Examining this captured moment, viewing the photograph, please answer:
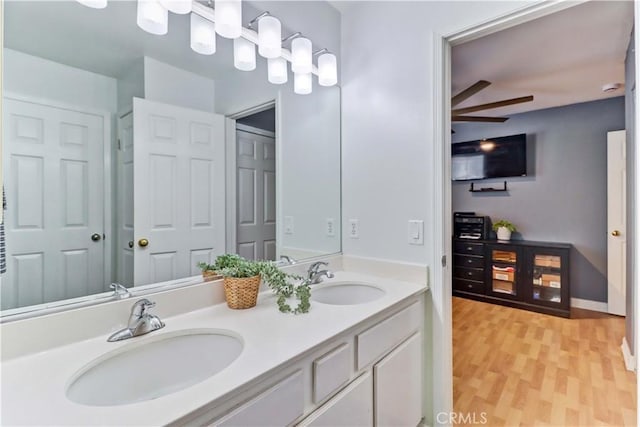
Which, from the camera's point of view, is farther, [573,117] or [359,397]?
[573,117]

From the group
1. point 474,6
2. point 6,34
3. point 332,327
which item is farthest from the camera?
point 474,6

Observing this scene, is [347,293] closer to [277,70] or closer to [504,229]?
[277,70]

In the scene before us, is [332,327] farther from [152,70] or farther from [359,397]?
[152,70]

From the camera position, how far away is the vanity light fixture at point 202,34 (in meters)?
1.31

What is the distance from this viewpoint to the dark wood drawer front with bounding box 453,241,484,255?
371cm

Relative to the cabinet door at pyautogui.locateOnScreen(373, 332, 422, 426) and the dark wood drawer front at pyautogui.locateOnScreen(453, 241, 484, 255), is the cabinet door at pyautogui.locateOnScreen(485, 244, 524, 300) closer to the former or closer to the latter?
the dark wood drawer front at pyautogui.locateOnScreen(453, 241, 484, 255)

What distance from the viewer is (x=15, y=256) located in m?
0.95

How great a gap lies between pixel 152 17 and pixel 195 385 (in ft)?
4.08

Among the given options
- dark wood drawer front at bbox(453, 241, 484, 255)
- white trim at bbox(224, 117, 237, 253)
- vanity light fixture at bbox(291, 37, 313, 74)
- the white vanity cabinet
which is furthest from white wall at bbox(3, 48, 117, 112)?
dark wood drawer front at bbox(453, 241, 484, 255)

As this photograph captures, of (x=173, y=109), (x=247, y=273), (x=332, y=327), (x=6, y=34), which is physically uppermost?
(x=6, y=34)

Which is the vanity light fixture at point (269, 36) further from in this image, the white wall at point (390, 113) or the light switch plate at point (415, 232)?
the light switch plate at point (415, 232)

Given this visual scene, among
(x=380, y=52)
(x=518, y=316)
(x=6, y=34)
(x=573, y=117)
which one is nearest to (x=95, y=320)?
(x=6, y=34)

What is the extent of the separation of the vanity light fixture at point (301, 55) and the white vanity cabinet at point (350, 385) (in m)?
1.31

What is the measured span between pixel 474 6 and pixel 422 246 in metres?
1.15
